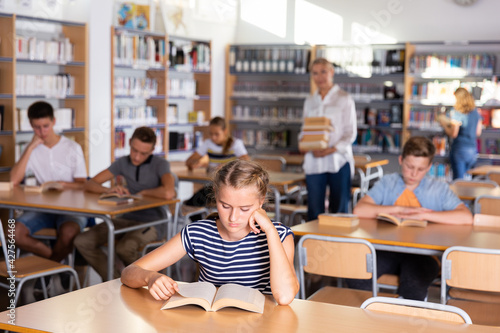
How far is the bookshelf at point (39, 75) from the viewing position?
6.08 meters

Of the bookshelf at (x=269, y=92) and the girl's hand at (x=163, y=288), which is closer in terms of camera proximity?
the girl's hand at (x=163, y=288)

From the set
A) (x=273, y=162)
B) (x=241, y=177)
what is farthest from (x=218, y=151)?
(x=241, y=177)

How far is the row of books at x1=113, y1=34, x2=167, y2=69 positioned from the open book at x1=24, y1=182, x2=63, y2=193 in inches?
113

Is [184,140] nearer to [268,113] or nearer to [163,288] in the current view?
[268,113]

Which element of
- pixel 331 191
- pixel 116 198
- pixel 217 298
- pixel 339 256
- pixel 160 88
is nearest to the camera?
pixel 217 298

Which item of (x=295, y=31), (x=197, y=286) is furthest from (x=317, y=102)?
(x=295, y=31)

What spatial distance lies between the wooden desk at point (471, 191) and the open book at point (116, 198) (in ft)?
7.48

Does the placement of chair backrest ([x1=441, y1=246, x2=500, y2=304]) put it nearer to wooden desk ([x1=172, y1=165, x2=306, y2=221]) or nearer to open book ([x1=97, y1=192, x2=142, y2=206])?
open book ([x1=97, y1=192, x2=142, y2=206])

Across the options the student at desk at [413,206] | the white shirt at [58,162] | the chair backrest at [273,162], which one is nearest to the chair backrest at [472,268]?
the student at desk at [413,206]

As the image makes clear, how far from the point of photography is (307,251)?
9.96 ft

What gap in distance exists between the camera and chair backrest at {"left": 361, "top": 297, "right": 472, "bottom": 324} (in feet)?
6.47

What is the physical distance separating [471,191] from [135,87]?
4.15 metres

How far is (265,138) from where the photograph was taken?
949cm

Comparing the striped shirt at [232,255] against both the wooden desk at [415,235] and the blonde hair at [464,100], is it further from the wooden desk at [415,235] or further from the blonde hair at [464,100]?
the blonde hair at [464,100]
